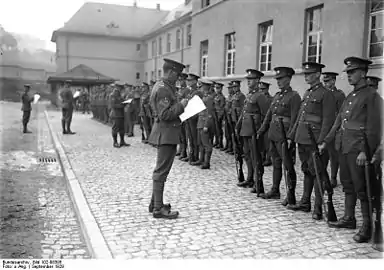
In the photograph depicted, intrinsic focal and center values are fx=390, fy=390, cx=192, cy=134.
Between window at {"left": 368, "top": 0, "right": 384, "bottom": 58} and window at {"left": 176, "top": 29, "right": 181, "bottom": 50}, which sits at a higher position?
window at {"left": 176, "top": 29, "right": 181, "bottom": 50}

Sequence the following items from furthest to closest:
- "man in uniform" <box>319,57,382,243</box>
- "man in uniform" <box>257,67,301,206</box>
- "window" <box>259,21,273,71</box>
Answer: "window" <box>259,21,273,71</box> → "man in uniform" <box>257,67,301,206</box> → "man in uniform" <box>319,57,382,243</box>

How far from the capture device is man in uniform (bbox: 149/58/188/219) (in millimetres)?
5039

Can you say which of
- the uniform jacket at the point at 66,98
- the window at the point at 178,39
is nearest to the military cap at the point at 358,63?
the uniform jacket at the point at 66,98

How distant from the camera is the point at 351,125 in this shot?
4605 mm

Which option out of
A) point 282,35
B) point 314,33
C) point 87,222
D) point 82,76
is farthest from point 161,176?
point 82,76

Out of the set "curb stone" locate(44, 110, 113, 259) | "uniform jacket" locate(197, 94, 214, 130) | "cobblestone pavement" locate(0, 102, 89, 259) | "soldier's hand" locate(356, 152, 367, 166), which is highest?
"uniform jacket" locate(197, 94, 214, 130)

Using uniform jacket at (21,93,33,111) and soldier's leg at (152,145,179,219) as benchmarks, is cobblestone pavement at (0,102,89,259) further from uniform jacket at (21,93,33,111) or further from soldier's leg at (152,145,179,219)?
uniform jacket at (21,93,33,111)

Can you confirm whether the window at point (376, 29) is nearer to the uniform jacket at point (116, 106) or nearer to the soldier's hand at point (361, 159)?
the soldier's hand at point (361, 159)

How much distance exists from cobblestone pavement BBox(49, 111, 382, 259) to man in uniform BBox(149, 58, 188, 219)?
0.25 metres

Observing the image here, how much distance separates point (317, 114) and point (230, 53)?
14.3 meters

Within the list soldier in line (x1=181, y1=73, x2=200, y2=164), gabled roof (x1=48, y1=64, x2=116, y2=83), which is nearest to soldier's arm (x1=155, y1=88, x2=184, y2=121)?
soldier in line (x1=181, y1=73, x2=200, y2=164)

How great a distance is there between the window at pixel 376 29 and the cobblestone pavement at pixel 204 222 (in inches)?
201

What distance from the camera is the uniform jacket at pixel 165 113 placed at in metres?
5.02

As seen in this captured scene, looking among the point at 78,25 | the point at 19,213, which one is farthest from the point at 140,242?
the point at 78,25
